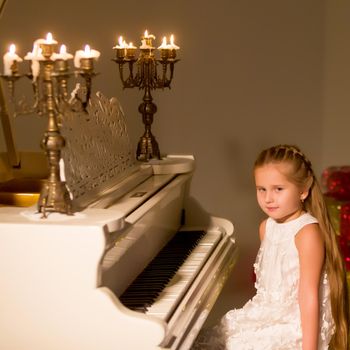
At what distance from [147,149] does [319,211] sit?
1054mm

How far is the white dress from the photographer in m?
2.58

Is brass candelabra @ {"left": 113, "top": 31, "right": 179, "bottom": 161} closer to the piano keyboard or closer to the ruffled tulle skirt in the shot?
the piano keyboard

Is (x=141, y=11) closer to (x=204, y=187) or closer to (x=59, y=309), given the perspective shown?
(x=204, y=187)

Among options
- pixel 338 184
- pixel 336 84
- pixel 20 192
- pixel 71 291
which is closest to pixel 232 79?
pixel 336 84

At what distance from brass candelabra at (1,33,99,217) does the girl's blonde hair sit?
0.71 meters

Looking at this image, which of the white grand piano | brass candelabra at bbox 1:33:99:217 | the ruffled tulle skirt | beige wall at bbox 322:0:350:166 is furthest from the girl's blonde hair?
beige wall at bbox 322:0:350:166

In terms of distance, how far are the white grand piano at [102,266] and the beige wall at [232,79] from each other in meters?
2.06

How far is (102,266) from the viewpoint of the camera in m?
2.27

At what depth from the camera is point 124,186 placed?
284 cm

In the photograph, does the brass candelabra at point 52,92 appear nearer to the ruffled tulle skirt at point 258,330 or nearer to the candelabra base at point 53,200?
the candelabra base at point 53,200

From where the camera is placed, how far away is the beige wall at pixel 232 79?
5.06 meters

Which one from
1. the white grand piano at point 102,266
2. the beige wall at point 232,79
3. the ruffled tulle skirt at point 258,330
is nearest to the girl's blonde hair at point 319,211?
the ruffled tulle skirt at point 258,330

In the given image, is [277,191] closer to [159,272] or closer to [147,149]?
[159,272]

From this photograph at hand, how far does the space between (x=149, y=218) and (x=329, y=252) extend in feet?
2.15
